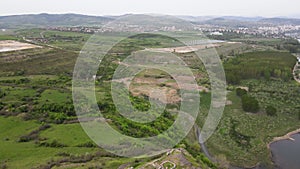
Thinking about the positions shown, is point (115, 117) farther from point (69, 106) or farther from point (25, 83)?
point (25, 83)

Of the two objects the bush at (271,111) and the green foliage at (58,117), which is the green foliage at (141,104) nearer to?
the green foliage at (58,117)

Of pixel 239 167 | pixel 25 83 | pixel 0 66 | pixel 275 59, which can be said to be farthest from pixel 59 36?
pixel 239 167

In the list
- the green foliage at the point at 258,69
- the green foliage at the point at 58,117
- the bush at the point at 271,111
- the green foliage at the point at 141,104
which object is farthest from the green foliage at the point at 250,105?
the green foliage at the point at 58,117

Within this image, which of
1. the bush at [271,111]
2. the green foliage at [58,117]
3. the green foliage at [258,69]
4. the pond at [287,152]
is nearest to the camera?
the pond at [287,152]

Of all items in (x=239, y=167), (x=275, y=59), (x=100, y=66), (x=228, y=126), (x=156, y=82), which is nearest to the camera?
(x=239, y=167)

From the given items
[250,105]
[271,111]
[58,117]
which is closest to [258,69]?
[250,105]

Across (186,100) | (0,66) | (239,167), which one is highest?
(0,66)

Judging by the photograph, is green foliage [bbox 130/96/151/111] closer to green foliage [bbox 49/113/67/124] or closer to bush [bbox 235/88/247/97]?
green foliage [bbox 49/113/67/124]

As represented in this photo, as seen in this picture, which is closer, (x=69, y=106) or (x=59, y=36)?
(x=69, y=106)

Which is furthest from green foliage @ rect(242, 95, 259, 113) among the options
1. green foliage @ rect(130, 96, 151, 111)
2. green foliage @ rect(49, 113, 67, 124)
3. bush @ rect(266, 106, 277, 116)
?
green foliage @ rect(49, 113, 67, 124)
